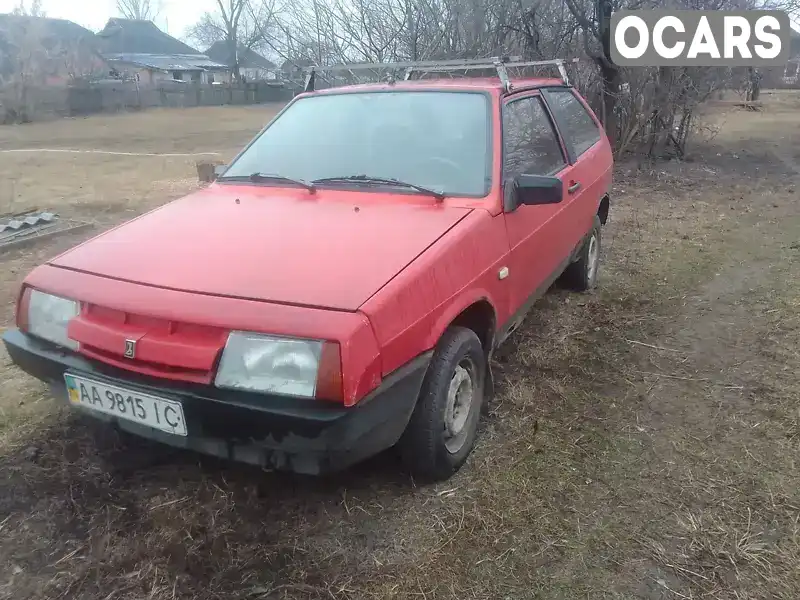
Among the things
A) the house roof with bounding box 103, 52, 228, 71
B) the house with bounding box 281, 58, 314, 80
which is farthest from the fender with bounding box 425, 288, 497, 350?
the house roof with bounding box 103, 52, 228, 71

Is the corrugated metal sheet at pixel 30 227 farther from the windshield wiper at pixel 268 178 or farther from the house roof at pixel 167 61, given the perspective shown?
the house roof at pixel 167 61

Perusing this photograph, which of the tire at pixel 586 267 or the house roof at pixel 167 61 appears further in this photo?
the house roof at pixel 167 61

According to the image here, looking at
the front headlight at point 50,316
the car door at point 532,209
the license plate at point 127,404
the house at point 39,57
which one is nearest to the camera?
the license plate at point 127,404

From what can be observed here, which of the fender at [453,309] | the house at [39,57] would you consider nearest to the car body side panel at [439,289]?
the fender at [453,309]

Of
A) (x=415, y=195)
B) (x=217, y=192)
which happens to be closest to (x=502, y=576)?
(x=415, y=195)

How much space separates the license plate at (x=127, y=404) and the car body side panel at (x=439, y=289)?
2.45ft

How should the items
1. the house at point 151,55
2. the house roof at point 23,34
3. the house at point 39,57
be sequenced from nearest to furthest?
1. the house at point 39,57
2. the house roof at point 23,34
3. the house at point 151,55

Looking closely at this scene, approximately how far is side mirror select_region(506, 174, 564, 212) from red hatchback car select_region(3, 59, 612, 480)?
0.4 inches

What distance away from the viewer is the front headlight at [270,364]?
2119 mm

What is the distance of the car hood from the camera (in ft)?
7.64

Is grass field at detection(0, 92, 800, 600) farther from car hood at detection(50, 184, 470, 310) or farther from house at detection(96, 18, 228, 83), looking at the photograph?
house at detection(96, 18, 228, 83)

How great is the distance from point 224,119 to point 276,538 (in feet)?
81.4

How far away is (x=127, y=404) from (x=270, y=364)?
0.59 m

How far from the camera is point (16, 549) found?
7.88ft
